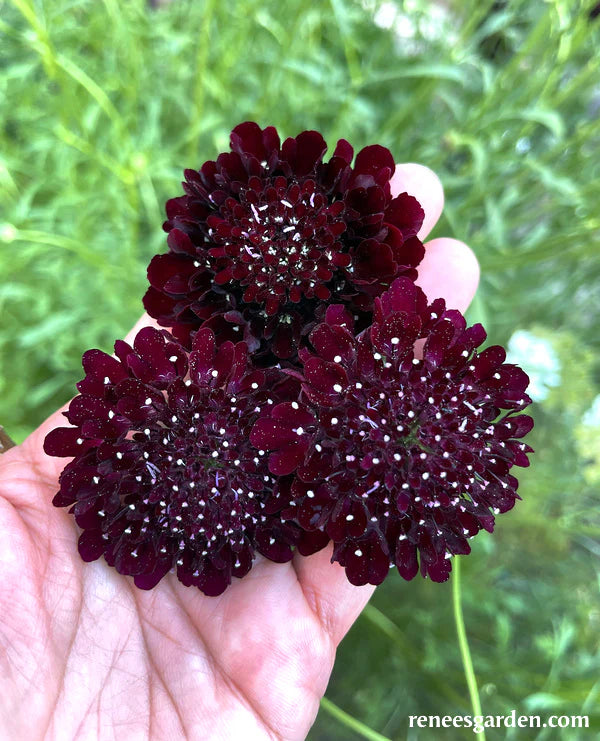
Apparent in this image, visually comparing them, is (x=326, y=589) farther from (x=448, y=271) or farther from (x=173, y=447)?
(x=448, y=271)

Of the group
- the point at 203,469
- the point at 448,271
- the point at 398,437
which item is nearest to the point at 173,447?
the point at 203,469

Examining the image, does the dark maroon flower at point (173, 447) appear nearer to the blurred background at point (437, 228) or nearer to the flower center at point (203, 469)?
the flower center at point (203, 469)

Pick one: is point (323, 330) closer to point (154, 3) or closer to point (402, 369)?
point (402, 369)

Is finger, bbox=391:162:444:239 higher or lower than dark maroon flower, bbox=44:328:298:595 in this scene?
higher

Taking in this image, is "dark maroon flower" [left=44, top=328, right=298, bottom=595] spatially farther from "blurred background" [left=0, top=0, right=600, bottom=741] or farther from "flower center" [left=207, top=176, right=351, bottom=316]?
"blurred background" [left=0, top=0, right=600, bottom=741]

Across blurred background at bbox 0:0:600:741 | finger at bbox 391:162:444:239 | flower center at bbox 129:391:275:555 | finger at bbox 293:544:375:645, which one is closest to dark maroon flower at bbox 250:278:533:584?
flower center at bbox 129:391:275:555

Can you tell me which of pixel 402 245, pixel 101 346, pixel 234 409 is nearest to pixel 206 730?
pixel 234 409

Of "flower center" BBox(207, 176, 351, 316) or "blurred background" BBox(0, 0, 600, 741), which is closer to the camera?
"flower center" BBox(207, 176, 351, 316)
